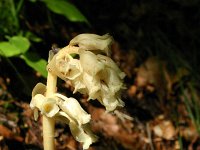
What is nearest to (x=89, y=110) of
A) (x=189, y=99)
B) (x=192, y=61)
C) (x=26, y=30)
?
(x=26, y=30)

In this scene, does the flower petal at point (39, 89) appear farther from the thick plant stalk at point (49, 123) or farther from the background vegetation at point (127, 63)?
the background vegetation at point (127, 63)

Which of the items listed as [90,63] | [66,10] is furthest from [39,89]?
[66,10]

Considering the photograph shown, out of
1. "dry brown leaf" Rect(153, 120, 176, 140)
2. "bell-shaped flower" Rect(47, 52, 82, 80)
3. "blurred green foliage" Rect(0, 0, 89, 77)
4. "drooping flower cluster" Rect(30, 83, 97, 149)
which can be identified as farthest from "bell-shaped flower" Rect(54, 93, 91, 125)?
"dry brown leaf" Rect(153, 120, 176, 140)

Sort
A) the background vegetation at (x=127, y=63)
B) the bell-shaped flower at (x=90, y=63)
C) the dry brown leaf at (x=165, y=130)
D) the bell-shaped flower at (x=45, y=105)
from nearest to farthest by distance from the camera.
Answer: the bell-shaped flower at (x=90, y=63), the bell-shaped flower at (x=45, y=105), the background vegetation at (x=127, y=63), the dry brown leaf at (x=165, y=130)

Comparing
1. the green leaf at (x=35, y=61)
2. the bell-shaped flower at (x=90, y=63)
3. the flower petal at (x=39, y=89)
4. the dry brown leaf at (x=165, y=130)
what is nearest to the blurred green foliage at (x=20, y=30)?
the green leaf at (x=35, y=61)

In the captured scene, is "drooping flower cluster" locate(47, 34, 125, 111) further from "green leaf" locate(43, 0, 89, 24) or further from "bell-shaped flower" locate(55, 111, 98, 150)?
"green leaf" locate(43, 0, 89, 24)

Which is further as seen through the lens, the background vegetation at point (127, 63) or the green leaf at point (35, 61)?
the background vegetation at point (127, 63)

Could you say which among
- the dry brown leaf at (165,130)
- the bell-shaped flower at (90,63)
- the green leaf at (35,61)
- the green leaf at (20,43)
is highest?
the green leaf at (20,43)
